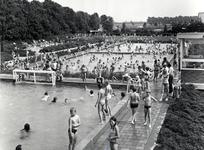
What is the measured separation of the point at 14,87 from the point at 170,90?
10.1 meters

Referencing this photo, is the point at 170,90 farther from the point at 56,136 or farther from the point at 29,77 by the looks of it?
the point at 29,77

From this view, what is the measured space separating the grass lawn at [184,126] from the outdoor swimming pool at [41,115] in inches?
107

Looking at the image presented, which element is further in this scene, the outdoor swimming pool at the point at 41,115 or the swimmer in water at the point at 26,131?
the swimmer in water at the point at 26,131

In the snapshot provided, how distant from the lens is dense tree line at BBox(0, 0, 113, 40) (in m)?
52.2

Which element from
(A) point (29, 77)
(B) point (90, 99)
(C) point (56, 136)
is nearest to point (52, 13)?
(A) point (29, 77)

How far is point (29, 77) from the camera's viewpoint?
2144 centimetres

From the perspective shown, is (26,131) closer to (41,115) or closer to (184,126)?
(41,115)

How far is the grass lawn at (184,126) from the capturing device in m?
9.04

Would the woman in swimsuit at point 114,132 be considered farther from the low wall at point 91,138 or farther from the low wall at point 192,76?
the low wall at point 192,76

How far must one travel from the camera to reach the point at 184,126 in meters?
10.8

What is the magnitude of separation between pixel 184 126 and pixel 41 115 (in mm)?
5915

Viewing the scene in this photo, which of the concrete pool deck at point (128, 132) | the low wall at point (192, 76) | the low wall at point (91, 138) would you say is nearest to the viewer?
the low wall at point (91, 138)

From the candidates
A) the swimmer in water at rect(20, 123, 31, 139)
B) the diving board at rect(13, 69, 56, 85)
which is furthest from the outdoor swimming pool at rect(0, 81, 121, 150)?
the diving board at rect(13, 69, 56, 85)

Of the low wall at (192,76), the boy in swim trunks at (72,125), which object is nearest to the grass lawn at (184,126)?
the boy in swim trunks at (72,125)
